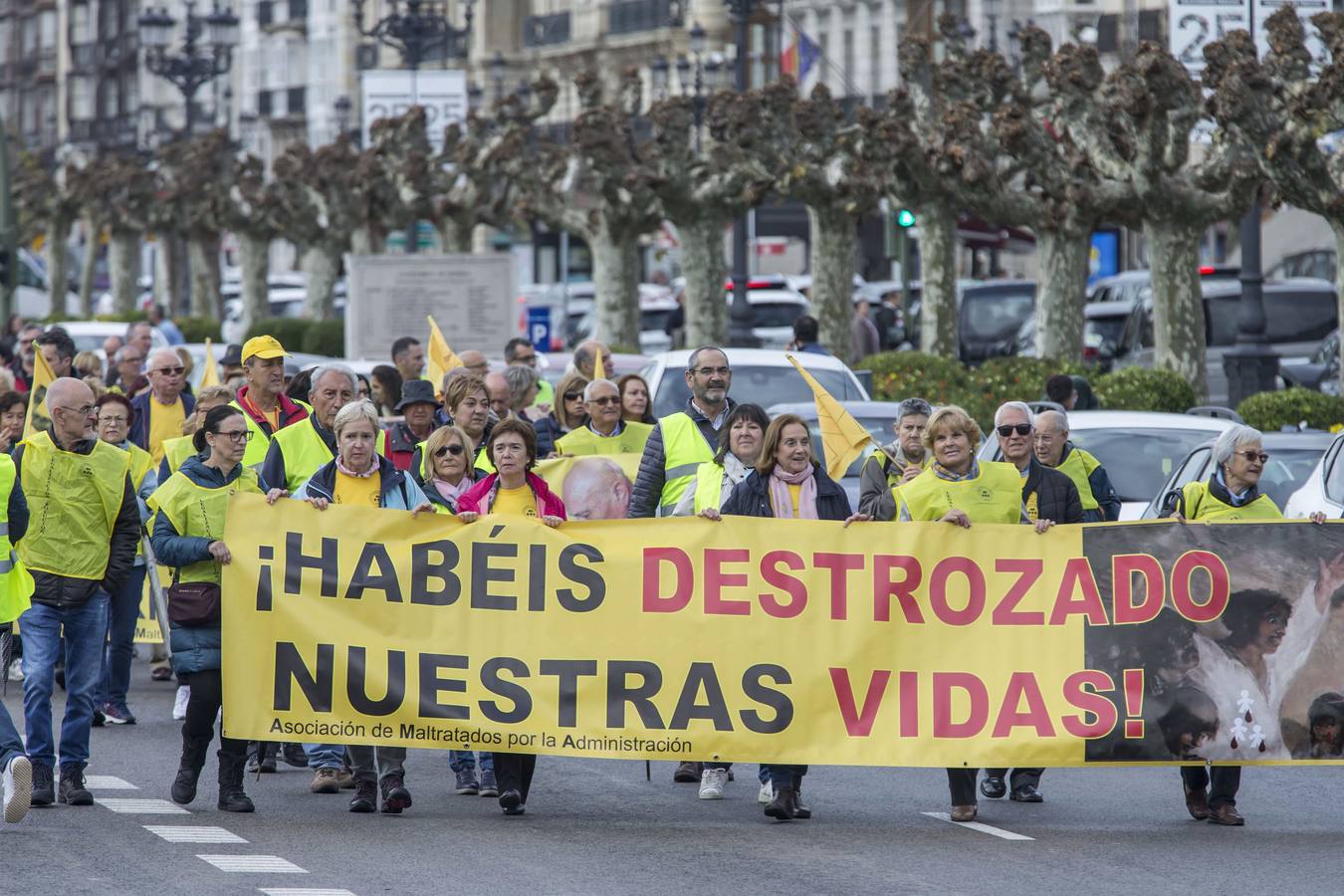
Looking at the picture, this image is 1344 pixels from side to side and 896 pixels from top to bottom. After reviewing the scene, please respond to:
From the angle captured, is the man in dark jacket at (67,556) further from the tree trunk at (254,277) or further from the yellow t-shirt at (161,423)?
the tree trunk at (254,277)

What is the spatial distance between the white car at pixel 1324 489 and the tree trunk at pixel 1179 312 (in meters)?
10.8

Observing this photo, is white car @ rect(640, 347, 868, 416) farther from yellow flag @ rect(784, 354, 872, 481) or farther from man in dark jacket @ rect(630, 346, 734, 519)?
yellow flag @ rect(784, 354, 872, 481)

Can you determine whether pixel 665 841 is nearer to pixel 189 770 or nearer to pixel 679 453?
pixel 189 770

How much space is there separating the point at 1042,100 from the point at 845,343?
3.70 metres

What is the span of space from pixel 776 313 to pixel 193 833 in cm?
3343

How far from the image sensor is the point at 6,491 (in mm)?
10453

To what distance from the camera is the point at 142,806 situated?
10.6 m

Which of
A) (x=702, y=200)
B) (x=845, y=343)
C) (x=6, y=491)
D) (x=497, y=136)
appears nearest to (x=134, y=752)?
(x=6, y=491)

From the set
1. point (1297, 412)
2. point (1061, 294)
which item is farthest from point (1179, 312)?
point (1297, 412)

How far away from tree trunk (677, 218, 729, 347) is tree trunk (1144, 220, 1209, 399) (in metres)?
10.2

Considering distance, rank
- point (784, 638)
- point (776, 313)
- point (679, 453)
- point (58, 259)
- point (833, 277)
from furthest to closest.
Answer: point (58, 259) → point (776, 313) → point (833, 277) → point (679, 453) → point (784, 638)

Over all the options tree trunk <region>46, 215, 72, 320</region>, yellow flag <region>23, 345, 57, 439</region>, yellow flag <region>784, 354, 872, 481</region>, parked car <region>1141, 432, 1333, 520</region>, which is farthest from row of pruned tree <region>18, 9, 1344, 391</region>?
yellow flag <region>784, 354, 872, 481</region>

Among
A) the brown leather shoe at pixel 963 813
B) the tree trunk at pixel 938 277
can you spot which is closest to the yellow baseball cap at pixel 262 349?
the brown leather shoe at pixel 963 813

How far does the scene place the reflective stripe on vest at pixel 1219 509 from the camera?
1083 cm
